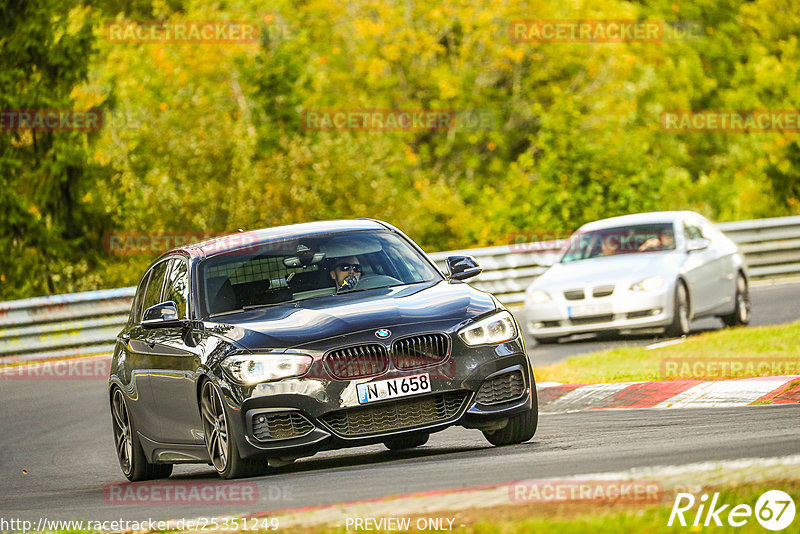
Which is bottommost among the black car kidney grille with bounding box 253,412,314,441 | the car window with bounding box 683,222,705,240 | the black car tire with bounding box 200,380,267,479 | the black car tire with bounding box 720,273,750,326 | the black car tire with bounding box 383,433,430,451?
the black car tire with bounding box 720,273,750,326

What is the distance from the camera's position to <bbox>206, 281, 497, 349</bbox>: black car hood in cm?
895

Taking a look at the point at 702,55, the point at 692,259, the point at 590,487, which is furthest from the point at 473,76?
the point at 590,487

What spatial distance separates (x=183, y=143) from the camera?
33219mm

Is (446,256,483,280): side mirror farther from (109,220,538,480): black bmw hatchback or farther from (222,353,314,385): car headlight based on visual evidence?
(222,353,314,385): car headlight

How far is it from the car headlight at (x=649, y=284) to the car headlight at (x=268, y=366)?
9.71 meters

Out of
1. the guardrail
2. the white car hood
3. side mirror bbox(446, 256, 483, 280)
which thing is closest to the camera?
side mirror bbox(446, 256, 483, 280)

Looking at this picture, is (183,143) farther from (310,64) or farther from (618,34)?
(618,34)

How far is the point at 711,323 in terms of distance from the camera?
2072 cm

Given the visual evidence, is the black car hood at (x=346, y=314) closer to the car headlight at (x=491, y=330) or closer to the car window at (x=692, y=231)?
the car headlight at (x=491, y=330)

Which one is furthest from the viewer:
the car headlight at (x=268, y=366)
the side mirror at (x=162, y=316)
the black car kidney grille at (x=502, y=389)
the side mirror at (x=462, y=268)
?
the side mirror at (x=462, y=268)

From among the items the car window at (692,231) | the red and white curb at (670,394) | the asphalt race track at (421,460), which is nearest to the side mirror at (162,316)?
the asphalt race track at (421,460)

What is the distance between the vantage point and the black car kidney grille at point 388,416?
8.89 m

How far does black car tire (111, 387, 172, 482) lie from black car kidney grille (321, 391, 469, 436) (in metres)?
2.51

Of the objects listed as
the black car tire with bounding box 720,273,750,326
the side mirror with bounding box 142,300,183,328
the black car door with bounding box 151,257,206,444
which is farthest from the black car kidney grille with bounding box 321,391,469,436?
the black car tire with bounding box 720,273,750,326
